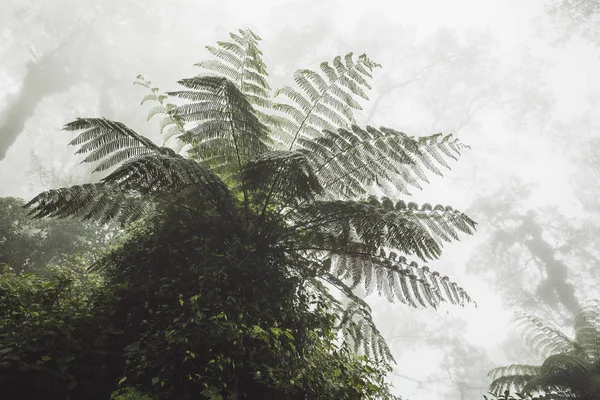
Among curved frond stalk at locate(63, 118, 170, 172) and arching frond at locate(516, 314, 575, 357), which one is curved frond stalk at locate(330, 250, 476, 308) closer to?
curved frond stalk at locate(63, 118, 170, 172)

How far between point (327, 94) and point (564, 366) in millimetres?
5076

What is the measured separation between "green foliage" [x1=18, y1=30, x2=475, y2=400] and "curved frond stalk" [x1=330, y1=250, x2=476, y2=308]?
12 mm

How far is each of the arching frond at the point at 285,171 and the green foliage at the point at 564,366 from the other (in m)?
3.67

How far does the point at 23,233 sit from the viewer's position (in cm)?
734

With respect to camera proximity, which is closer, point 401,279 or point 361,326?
point 401,279

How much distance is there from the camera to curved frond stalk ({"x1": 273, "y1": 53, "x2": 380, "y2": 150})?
343 cm

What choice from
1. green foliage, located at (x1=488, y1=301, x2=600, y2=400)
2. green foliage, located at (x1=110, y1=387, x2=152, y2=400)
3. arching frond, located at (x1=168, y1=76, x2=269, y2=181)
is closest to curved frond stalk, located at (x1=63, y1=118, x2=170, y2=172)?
arching frond, located at (x1=168, y1=76, x2=269, y2=181)

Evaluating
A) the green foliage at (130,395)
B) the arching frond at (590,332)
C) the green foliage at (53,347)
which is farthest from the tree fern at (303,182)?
the arching frond at (590,332)

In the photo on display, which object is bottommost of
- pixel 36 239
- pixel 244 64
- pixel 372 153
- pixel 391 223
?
pixel 391 223

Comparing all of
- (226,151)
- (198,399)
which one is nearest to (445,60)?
(226,151)

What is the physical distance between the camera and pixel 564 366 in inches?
190

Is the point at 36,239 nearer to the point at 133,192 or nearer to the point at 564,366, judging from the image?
the point at 133,192

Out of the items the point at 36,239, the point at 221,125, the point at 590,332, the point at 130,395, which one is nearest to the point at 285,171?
the point at 221,125

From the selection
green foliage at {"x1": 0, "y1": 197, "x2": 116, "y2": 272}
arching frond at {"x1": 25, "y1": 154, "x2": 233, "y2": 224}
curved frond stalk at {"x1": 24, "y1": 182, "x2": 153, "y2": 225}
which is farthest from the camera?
green foliage at {"x1": 0, "y1": 197, "x2": 116, "y2": 272}
